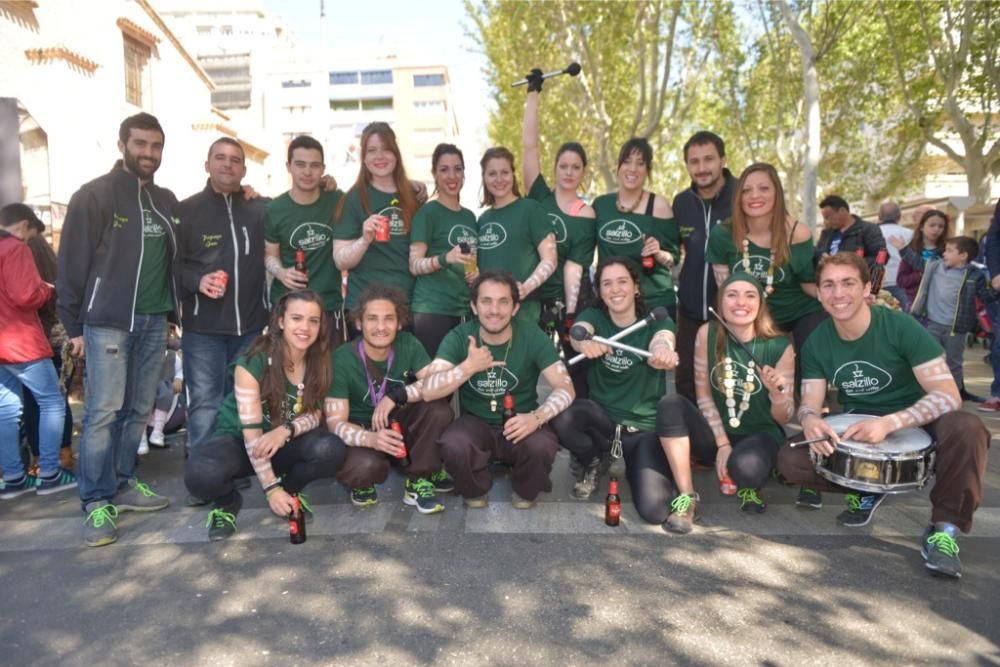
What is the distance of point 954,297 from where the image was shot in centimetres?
772

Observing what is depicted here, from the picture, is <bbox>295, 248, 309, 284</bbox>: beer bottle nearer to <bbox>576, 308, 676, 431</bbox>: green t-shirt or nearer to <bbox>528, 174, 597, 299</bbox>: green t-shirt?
<bbox>528, 174, 597, 299</bbox>: green t-shirt

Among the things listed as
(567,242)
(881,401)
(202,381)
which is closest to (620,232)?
(567,242)

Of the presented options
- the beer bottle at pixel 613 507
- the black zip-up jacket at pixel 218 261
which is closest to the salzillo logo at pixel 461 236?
the black zip-up jacket at pixel 218 261

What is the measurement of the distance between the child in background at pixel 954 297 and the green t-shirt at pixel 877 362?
4514mm

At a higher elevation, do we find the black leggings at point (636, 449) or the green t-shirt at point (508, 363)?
the green t-shirt at point (508, 363)

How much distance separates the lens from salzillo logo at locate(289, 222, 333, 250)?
16.5 feet

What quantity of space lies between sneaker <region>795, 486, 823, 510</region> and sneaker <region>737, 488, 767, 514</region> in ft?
0.80

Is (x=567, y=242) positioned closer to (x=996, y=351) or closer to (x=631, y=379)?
(x=631, y=379)

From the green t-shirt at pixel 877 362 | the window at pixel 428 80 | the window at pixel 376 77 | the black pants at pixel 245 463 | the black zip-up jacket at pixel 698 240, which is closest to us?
the green t-shirt at pixel 877 362

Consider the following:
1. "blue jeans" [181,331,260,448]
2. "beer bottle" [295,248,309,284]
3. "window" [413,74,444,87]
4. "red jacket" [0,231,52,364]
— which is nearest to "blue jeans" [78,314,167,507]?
"blue jeans" [181,331,260,448]

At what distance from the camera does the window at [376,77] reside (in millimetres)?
67562

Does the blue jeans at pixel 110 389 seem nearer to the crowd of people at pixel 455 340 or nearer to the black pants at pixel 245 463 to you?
the crowd of people at pixel 455 340

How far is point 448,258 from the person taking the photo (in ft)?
15.4

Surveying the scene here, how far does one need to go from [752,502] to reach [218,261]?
3910mm
